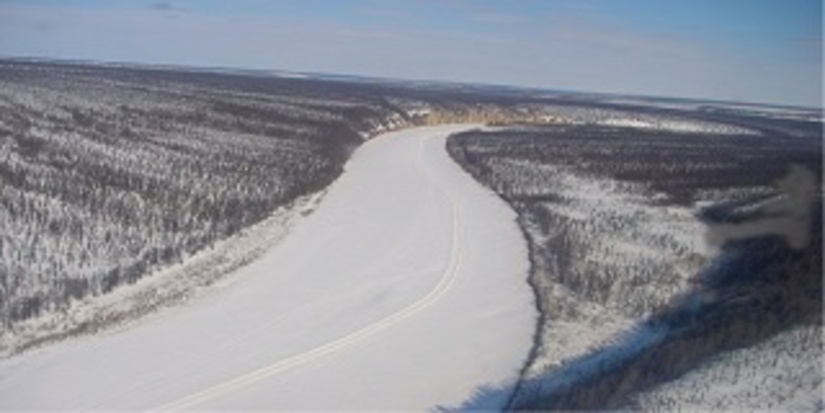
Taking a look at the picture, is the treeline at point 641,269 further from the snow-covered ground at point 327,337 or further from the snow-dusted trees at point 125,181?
the snow-dusted trees at point 125,181

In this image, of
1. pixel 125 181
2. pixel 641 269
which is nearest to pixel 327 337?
pixel 641 269

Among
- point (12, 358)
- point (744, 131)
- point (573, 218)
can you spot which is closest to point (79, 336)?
point (12, 358)

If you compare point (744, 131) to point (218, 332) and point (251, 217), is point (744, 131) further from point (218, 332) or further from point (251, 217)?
point (218, 332)

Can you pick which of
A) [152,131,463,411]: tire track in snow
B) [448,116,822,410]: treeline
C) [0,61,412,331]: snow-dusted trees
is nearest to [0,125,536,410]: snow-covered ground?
[152,131,463,411]: tire track in snow

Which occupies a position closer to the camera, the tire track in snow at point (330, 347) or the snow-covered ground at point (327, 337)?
the tire track in snow at point (330, 347)

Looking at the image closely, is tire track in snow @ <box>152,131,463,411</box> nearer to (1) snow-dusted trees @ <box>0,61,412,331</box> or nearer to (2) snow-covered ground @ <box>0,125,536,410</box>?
(2) snow-covered ground @ <box>0,125,536,410</box>

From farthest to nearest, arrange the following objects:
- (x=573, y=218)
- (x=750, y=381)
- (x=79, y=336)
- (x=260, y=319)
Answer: (x=573, y=218) < (x=260, y=319) < (x=79, y=336) < (x=750, y=381)

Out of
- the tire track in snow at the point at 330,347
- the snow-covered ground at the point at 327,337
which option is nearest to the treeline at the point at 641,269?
the snow-covered ground at the point at 327,337

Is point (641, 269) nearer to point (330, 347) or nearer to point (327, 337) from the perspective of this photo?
point (327, 337)
